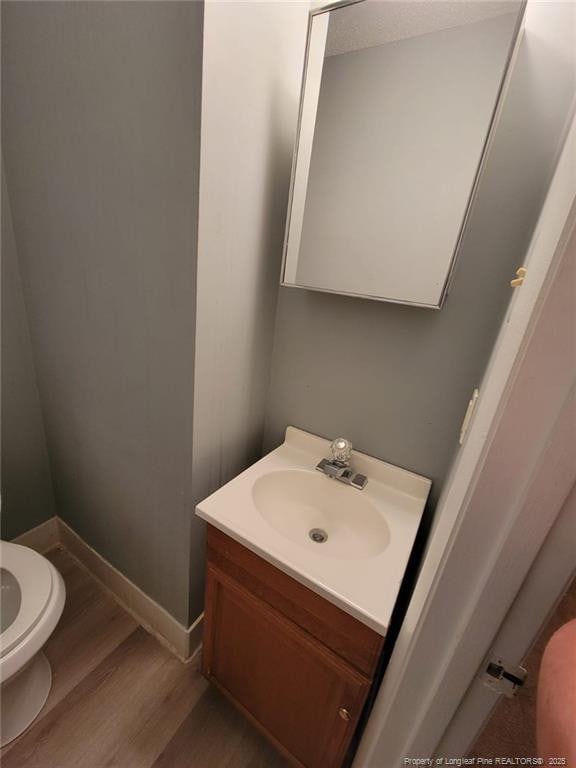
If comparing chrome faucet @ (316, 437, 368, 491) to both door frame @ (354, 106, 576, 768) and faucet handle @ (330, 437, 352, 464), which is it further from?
door frame @ (354, 106, 576, 768)

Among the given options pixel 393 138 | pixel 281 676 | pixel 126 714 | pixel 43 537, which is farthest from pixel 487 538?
pixel 43 537

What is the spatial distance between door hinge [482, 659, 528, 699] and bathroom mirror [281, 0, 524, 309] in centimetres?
72

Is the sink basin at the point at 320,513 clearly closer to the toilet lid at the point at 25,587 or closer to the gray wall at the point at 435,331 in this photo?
the gray wall at the point at 435,331

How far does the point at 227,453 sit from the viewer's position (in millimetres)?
1076

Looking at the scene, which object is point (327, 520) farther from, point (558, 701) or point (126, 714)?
point (126, 714)

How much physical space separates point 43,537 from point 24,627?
86 centimetres

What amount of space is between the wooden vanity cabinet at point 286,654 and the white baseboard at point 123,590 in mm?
277

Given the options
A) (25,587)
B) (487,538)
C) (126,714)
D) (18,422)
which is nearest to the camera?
(487,538)

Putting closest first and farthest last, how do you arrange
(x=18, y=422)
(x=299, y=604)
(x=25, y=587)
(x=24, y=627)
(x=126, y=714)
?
(x=299, y=604) < (x=24, y=627) < (x=25, y=587) < (x=126, y=714) < (x=18, y=422)

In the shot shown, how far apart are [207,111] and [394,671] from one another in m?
1.13

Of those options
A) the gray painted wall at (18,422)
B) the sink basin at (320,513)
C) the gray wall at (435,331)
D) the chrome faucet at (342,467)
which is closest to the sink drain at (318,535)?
the sink basin at (320,513)

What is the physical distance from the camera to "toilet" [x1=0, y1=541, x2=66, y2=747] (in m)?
0.82

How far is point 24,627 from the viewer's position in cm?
84

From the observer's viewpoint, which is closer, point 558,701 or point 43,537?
point 558,701
